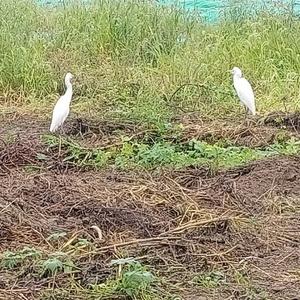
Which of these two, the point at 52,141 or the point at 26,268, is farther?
the point at 52,141

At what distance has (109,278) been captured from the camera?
3750 mm

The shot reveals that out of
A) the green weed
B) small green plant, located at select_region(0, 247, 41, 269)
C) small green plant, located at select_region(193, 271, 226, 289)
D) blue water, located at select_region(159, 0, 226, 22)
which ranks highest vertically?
the green weed

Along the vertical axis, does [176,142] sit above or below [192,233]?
below

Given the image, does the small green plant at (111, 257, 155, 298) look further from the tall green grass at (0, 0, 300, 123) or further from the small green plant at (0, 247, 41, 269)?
the tall green grass at (0, 0, 300, 123)

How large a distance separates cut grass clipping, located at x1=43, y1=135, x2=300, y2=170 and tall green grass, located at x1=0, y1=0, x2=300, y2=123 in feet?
3.15

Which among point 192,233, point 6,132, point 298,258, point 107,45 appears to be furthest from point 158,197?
point 107,45

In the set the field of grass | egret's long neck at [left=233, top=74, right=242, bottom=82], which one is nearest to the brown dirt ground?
the field of grass

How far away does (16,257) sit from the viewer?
3959mm

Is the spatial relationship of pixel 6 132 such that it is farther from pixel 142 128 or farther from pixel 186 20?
pixel 186 20

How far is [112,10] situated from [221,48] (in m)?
1.24

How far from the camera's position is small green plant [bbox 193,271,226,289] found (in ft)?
12.5

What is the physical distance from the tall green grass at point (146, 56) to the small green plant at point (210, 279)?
3.17 meters

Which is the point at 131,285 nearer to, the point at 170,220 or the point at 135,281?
the point at 135,281

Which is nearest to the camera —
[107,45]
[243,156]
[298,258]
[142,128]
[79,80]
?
[298,258]
